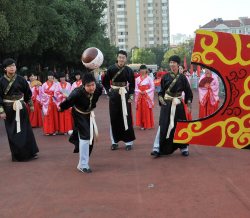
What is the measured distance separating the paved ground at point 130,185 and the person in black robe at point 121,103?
12.9 inches

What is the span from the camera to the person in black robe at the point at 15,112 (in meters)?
7.62

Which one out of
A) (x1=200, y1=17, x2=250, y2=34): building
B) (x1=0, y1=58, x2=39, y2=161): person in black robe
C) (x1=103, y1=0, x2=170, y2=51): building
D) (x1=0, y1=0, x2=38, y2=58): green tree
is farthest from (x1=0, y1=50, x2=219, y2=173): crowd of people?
(x1=103, y1=0, x2=170, y2=51): building

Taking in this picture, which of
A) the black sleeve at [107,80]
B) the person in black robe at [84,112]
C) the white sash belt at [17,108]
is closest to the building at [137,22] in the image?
the black sleeve at [107,80]

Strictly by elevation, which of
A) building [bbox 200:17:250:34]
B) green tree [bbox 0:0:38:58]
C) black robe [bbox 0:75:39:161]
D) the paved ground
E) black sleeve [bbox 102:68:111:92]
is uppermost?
building [bbox 200:17:250:34]

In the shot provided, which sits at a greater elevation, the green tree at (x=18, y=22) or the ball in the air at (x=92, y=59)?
the green tree at (x=18, y=22)

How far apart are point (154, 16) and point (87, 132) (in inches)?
4919

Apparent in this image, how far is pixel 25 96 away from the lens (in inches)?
311

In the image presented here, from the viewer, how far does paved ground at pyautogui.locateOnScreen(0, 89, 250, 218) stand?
15.6 ft

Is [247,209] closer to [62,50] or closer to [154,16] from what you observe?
[62,50]

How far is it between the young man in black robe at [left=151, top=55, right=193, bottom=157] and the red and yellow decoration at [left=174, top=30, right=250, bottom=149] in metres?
3.12

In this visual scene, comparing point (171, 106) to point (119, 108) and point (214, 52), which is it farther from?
point (214, 52)

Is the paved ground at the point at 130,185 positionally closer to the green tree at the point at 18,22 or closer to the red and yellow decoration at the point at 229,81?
the red and yellow decoration at the point at 229,81

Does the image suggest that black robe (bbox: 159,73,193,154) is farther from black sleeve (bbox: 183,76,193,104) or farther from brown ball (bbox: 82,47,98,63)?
brown ball (bbox: 82,47,98,63)

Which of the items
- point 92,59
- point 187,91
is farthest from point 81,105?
point 187,91
